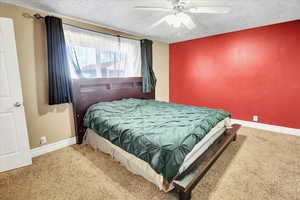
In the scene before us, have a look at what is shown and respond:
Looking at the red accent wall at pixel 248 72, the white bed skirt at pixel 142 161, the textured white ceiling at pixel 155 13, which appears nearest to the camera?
the white bed skirt at pixel 142 161

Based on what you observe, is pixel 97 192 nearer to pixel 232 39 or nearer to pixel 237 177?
pixel 237 177

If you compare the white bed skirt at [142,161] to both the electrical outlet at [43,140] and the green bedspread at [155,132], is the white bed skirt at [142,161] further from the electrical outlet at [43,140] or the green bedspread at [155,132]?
the electrical outlet at [43,140]

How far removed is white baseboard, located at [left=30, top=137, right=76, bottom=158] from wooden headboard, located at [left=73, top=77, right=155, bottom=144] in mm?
137

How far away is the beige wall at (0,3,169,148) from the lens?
84.7 inches

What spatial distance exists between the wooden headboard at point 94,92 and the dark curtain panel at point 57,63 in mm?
210

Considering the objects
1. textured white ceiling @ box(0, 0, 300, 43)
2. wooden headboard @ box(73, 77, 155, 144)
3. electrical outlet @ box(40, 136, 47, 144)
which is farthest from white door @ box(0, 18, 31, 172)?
wooden headboard @ box(73, 77, 155, 144)

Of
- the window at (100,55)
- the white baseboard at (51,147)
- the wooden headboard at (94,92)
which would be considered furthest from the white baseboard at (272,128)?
the white baseboard at (51,147)

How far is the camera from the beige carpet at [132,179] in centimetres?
155

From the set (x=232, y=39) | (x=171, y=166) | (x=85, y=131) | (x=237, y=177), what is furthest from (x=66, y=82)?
(x=232, y=39)

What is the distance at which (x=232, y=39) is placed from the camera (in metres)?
3.53

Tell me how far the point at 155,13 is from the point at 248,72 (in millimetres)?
2576

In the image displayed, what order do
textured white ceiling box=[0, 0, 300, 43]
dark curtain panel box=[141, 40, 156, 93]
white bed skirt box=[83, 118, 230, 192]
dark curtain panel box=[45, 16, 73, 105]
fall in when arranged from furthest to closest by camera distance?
dark curtain panel box=[141, 40, 156, 93]
dark curtain panel box=[45, 16, 73, 105]
textured white ceiling box=[0, 0, 300, 43]
white bed skirt box=[83, 118, 230, 192]

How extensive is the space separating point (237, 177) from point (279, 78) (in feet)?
8.32

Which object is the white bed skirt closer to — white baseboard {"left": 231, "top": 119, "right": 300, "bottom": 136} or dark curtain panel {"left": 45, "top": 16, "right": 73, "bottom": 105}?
dark curtain panel {"left": 45, "top": 16, "right": 73, "bottom": 105}
